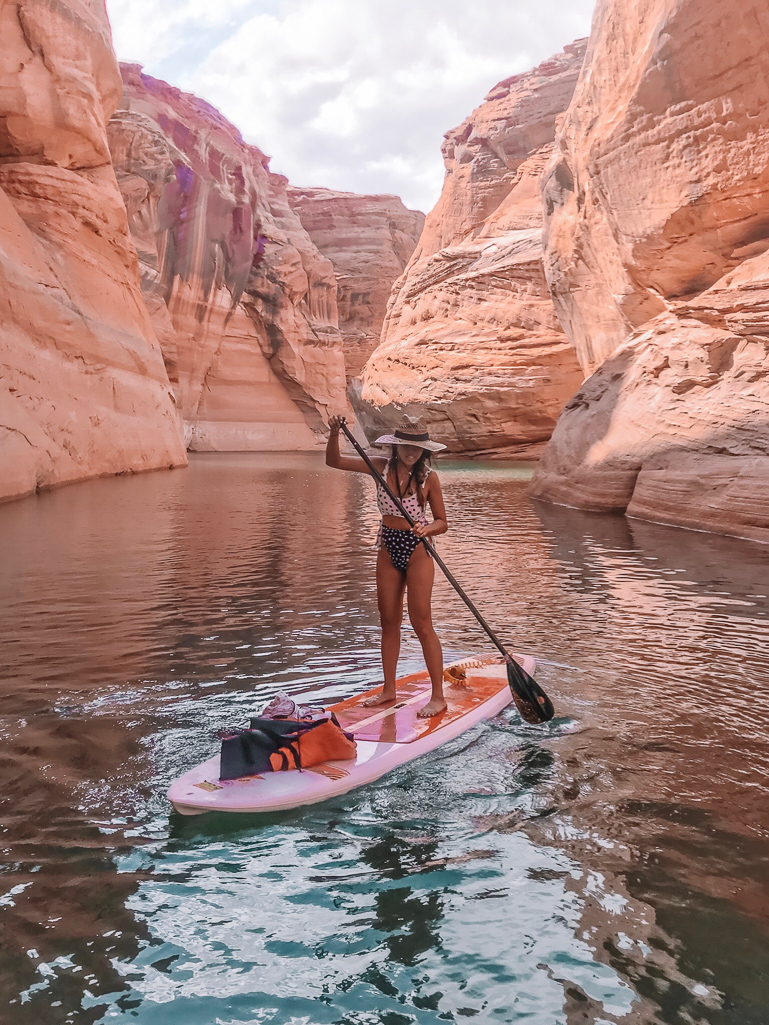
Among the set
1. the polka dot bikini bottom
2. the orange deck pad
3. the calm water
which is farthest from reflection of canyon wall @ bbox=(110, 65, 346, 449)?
the orange deck pad

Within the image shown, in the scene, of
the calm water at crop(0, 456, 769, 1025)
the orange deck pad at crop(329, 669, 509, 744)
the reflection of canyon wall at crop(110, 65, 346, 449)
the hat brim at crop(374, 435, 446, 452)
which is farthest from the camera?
the reflection of canyon wall at crop(110, 65, 346, 449)

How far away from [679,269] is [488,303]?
59.2 ft

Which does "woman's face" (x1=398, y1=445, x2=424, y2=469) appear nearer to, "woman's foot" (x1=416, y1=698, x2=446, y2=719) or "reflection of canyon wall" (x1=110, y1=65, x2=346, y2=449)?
"woman's foot" (x1=416, y1=698, x2=446, y2=719)

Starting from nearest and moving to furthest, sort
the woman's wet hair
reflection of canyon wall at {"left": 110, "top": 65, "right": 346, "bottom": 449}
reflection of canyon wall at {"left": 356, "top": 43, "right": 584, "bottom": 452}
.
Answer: the woman's wet hair < reflection of canyon wall at {"left": 356, "top": 43, "right": 584, "bottom": 452} < reflection of canyon wall at {"left": 110, "top": 65, "right": 346, "bottom": 449}

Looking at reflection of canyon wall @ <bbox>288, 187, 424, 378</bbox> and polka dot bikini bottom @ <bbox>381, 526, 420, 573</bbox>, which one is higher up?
reflection of canyon wall @ <bbox>288, 187, 424, 378</bbox>

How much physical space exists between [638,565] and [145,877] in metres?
7.14

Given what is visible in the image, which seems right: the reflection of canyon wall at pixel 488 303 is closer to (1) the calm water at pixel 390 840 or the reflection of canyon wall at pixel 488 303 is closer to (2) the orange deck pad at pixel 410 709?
(1) the calm water at pixel 390 840

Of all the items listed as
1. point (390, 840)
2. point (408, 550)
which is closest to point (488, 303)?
point (408, 550)

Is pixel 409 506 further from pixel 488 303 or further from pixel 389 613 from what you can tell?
pixel 488 303

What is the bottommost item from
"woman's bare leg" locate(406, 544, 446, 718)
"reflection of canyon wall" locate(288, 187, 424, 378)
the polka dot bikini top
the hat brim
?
"woman's bare leg" locate(406, 544, 446, 718)

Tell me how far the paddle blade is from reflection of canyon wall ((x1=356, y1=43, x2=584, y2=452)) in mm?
26269

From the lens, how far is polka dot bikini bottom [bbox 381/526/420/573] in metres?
4.39

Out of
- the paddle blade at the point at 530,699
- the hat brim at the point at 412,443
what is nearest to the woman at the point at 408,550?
the hat brim at the point at 412,443

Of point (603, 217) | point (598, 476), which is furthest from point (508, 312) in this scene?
point (598, 476)
